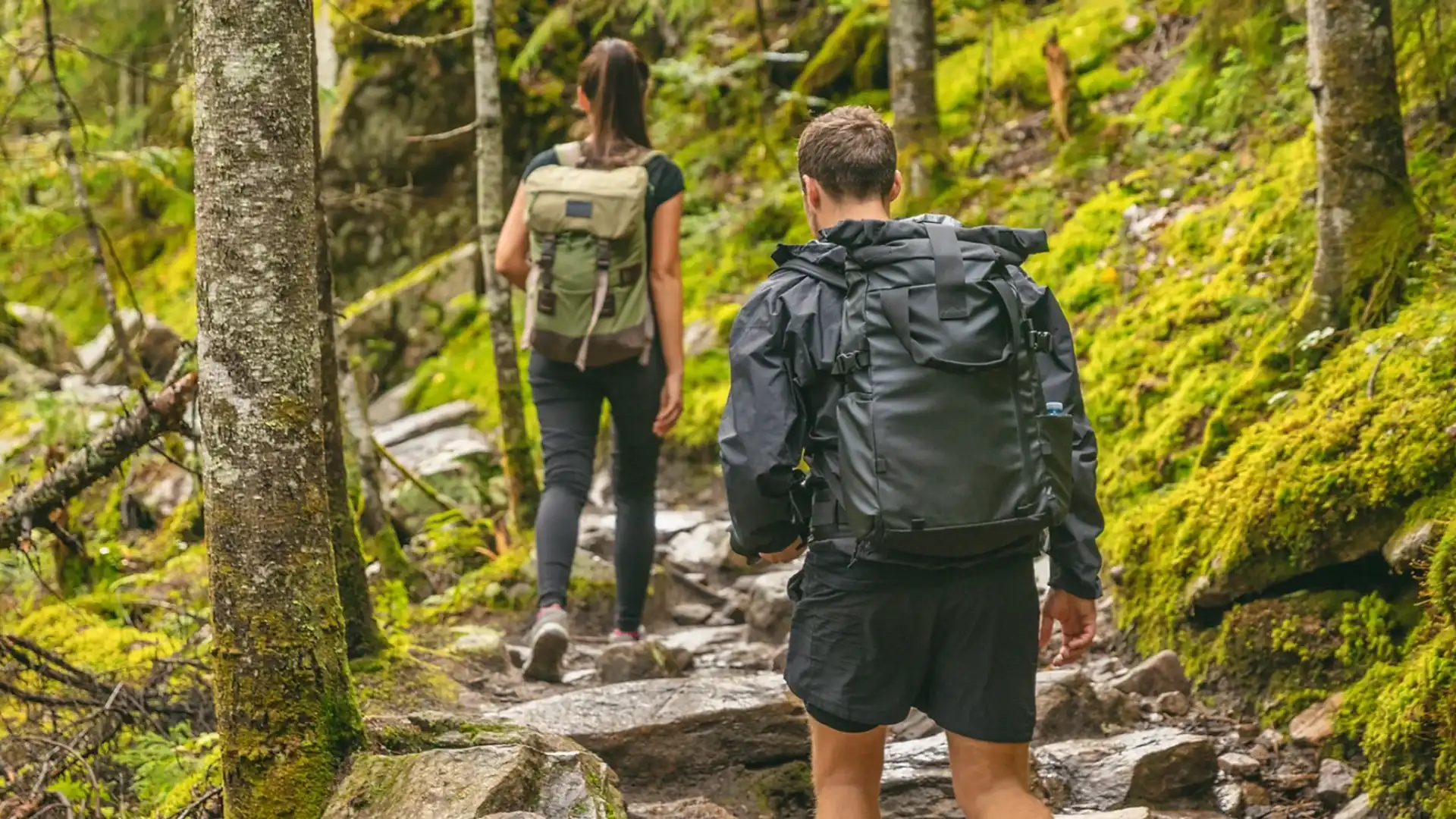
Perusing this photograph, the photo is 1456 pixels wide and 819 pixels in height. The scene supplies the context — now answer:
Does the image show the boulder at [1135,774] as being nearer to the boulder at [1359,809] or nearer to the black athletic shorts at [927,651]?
the boulder at [1359,809]

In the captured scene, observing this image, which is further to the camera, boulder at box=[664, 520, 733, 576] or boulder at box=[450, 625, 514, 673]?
boulder at box=[664, 520, 733, 576]

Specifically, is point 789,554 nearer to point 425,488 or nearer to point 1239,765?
point 1239,765

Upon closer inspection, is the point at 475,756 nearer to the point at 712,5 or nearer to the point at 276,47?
the point at 276,47

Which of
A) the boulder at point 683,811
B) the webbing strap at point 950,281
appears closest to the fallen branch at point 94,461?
the boulder at point 683,811

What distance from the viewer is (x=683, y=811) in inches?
150

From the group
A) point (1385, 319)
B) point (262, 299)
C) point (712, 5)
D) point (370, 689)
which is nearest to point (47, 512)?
point (370, 689)

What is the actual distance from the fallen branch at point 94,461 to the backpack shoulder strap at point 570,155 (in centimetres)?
176

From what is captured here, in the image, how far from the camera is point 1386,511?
4.24 m

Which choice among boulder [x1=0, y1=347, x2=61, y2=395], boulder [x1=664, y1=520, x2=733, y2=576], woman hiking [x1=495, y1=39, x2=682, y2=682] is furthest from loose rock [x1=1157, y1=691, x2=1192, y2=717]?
boulder [x1=0, y1=347, x2=61, y2=395]

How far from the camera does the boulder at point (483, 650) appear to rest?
5.45m

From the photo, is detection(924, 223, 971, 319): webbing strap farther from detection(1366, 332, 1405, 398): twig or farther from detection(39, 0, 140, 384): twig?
detection(39, 0, 140, 384): twig

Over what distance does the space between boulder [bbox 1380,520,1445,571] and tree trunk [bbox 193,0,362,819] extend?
11.3 feet

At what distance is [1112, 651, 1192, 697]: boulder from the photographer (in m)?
4.78

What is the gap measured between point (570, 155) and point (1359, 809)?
3751mm
